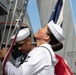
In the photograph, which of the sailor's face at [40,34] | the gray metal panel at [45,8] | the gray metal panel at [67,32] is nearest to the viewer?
the sailor's face at [40,34]

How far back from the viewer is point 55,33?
185cm

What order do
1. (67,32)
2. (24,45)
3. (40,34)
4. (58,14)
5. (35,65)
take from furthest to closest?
(67,32)
(58,14)
(24,45)
(40,34)
(35,65)

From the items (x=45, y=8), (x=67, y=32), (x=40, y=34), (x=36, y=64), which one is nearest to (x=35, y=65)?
(x=36, y=64)

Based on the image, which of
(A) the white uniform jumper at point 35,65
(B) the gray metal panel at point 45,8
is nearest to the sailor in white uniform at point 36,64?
(A) the white uniform jumper at point 35,65

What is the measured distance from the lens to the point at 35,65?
153 cm

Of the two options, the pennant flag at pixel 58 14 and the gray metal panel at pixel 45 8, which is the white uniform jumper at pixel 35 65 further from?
the gray metal panel at pixel 45 8

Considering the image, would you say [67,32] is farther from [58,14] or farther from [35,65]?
[35,65]

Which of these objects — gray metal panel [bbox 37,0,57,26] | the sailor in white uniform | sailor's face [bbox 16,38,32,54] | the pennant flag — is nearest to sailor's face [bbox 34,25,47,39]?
the sailor in white uniform

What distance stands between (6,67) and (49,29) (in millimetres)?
521

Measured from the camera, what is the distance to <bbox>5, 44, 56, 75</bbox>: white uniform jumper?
4.92 feet

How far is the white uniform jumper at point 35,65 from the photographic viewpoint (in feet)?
4.92

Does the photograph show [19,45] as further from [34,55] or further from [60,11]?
[60,11]

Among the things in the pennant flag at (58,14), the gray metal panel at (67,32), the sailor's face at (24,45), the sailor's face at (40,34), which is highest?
the sailor's face at (40,34)

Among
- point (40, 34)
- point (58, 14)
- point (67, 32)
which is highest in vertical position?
point (40, 34)
